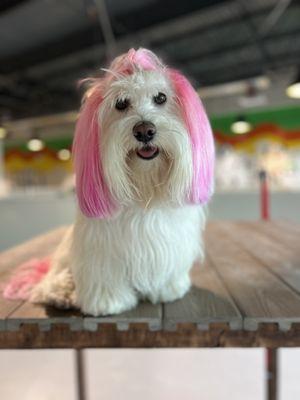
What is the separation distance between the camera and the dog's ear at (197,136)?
87cm

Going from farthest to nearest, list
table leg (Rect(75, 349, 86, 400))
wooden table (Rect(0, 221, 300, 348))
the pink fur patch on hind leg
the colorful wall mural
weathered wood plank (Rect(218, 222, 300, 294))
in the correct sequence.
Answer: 1. the colorful wall mural
2. table leg (Rect(75, 349, 86, 400))
3. weathered wood plank (Rect(218, 222, 300, 294))
4. the pink fur patch on hind leg
5. wooden table (Rect(0, 221, 300, 348))

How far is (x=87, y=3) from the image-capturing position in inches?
112

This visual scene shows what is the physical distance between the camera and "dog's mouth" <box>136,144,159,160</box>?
837 mm

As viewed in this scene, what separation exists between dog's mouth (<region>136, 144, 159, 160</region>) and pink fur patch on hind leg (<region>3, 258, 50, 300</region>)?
1.92 feet

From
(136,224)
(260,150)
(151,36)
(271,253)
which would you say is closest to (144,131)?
(136,224)

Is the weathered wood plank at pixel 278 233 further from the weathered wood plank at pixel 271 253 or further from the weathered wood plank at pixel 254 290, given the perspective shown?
the weathered wood plank at pixel 254 290

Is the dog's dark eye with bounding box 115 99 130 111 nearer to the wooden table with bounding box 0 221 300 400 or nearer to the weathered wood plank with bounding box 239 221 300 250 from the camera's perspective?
the wooden table with bounding box 0 221 300 400

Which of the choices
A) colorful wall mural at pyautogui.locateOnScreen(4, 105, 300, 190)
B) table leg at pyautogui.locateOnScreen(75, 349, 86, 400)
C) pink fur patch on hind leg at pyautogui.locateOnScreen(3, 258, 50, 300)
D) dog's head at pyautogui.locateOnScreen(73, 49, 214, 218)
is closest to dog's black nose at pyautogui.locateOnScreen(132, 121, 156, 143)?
dog's head at pyautogui.locateOnScreen(73, 49, 214, 218)

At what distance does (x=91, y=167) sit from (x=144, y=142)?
132 mm

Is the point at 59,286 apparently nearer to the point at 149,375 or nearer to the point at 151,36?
the point at 149,375

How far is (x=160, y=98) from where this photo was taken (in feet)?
2.94

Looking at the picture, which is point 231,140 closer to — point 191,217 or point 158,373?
point 158,373

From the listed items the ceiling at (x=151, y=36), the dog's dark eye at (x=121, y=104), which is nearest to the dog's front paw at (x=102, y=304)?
the dog's dark eye at (x=121, y=104)

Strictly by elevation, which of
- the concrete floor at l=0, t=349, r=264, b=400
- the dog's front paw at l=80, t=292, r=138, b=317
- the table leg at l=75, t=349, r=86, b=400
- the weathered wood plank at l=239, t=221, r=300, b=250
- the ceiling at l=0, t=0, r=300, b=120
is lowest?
the concrete floor at l=0, t=349, r=264, b=400
